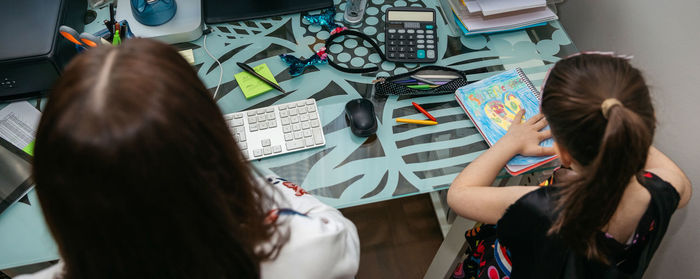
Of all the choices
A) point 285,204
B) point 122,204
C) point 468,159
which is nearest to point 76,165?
point 122,204

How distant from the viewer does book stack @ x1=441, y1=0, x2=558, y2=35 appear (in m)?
1.12

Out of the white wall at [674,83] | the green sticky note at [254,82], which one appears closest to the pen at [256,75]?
the green sticky note at [254,82]

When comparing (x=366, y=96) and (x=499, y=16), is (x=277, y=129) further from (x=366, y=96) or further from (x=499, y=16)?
(x=499, y=16)

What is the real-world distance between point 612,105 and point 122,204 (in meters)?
0.63

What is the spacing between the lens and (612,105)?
2.00 ft

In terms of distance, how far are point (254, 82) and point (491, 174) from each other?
59cm

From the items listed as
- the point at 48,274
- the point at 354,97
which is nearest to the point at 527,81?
the point at 354,97

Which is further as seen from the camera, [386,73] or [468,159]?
[386,73]

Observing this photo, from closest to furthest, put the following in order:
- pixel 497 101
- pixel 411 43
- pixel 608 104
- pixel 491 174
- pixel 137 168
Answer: pixel 137 168, pixel 608 104, pixel 491 174, pixel 497 101, pixel 411 43

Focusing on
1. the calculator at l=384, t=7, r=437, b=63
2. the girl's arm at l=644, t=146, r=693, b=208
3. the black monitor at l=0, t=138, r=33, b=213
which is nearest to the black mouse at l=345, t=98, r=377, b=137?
the calculator at l=384, t=7, r=437, b=63

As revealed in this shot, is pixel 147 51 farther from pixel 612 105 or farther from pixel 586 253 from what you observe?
pixel 586 253

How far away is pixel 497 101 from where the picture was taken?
1029 millimetres

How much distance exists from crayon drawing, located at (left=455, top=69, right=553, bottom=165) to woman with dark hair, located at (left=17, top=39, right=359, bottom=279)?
609 mm

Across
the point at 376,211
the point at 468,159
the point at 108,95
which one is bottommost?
the point at 376,211
